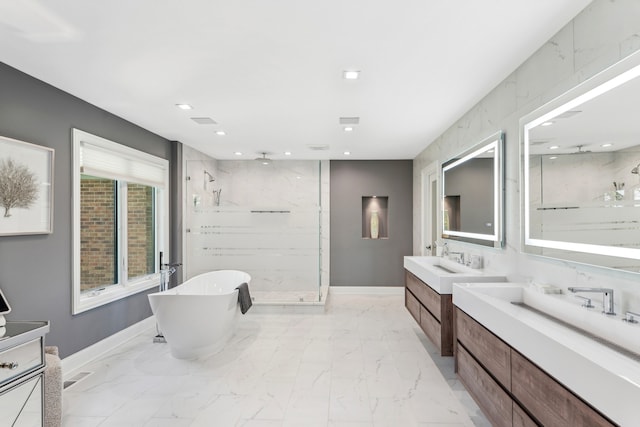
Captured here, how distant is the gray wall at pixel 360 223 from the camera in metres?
6.20

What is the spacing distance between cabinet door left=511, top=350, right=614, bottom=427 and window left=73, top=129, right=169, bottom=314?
347cm

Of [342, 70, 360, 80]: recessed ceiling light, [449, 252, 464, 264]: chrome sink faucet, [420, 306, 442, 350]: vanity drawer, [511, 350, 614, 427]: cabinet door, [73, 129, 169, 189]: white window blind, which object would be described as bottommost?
[420, 306, 442, 350]: vanity drawer

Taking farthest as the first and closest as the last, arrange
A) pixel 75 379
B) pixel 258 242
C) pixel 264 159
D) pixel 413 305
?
1. pixel 264 159
2. pixel 258 242
3. pixel 413 305
4. pixel 75 379

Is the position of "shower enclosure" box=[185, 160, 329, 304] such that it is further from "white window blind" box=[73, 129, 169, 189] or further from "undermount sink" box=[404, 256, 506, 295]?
"undermount sink" box=[404, 256, 506, 295]

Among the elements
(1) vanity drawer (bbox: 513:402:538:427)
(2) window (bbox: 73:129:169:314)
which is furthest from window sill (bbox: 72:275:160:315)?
(1) vanity drawer (bbox: 513:402:538:427)

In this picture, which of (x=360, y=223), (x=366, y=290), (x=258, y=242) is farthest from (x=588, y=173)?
(x=366, y=290)

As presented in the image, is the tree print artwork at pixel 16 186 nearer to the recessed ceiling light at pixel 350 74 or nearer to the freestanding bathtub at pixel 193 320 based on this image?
the freestanding bathtub at pixel 193 320

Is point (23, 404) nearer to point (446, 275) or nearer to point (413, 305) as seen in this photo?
point (446, 275)

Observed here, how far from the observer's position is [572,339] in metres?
1.42

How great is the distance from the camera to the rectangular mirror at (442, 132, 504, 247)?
9.34 feet

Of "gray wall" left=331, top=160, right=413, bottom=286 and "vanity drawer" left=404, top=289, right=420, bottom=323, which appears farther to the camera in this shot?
"gray wall" left=331, top=160, right=413, bottom=286

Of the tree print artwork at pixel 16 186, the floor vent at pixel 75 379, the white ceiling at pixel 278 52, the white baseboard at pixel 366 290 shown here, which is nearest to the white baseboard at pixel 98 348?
the floor vent at pixel 75 379

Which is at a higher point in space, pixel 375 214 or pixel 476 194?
pixel 476 194

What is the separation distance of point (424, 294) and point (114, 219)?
11.5 ft
